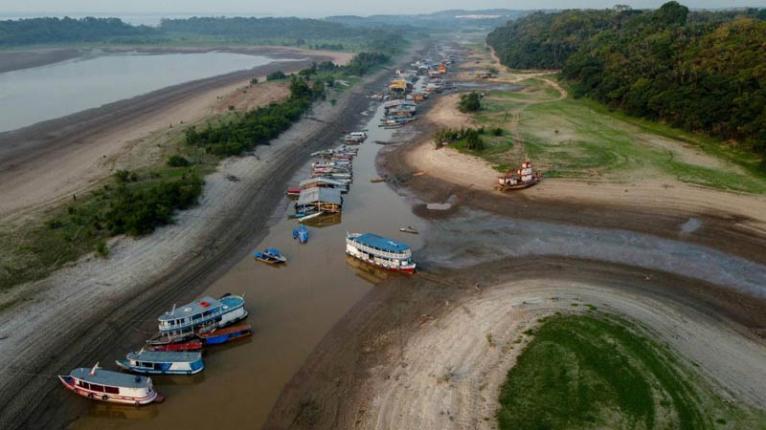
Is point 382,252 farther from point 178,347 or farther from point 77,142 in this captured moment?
point 77,142

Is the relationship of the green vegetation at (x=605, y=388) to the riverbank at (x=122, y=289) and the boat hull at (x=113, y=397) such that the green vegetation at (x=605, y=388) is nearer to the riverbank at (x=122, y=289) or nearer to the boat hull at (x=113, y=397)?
the boat hull at (x=113, y=397)

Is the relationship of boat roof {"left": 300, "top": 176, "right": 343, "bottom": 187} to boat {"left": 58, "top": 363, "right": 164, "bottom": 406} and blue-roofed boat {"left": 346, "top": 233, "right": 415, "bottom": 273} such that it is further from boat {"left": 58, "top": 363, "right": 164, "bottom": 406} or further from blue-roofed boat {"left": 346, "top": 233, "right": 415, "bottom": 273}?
boat {"left": 58, "top": 363, "right": 164, "bottom": 406}

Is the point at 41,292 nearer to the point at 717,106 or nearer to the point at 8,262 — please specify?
the point at 8,262

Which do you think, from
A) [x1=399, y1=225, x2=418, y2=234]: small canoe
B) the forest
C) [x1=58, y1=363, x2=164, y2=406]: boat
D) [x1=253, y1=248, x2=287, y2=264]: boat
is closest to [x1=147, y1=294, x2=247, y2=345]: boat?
[x1=58, y1=363, x2=164, y2=406]: boat

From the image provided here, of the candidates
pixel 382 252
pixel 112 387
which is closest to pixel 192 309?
pixel 112 387

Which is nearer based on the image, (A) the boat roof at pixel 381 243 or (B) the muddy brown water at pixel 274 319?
(B) the muddy brown water at pixel 274 319

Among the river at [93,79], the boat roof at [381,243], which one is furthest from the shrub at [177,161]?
the river at [93,79]

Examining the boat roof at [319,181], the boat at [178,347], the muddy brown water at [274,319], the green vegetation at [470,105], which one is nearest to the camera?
the muddy brown water at [274,319]

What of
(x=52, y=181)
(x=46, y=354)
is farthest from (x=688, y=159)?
(x=52, y=181)
